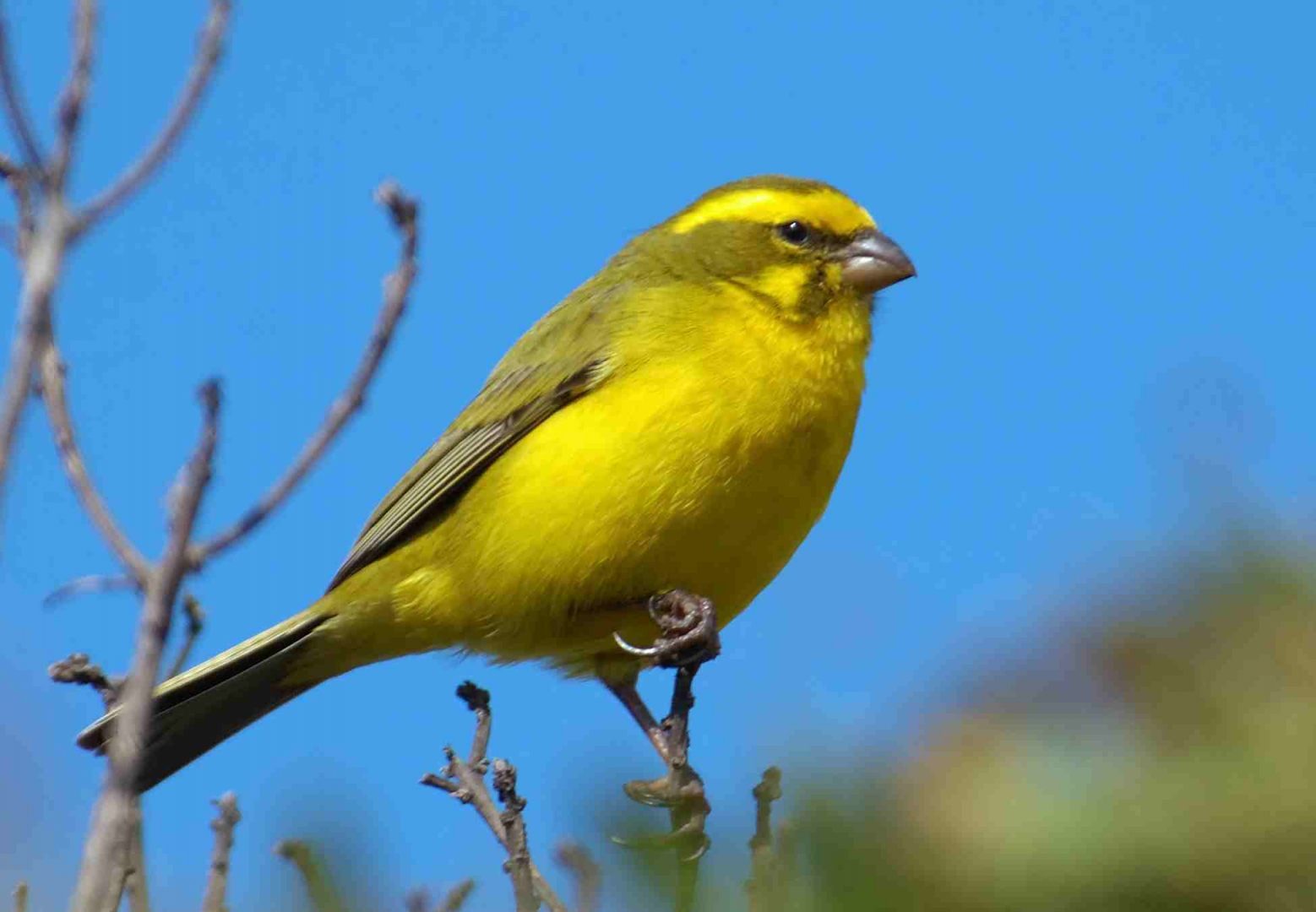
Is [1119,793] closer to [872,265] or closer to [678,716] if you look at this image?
[678,716]

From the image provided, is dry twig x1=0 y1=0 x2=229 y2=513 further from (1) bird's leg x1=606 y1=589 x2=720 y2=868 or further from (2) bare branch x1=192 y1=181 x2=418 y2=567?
(1) bird's leg x1=606 y1=589 x2=720 y2=868

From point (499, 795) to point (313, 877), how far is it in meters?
0.44

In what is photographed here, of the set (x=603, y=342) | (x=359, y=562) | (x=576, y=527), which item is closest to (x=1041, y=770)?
(x=576, y=527)

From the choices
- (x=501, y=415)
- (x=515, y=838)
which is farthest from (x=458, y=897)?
(x=501, y=415)

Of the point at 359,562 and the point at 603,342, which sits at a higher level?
the point at 603,342

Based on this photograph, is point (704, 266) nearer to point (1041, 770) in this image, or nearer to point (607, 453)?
point (607, 453)

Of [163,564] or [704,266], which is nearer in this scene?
[163,564]

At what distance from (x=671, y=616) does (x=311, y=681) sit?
167 centimetres

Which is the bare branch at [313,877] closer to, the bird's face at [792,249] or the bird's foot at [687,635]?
the bird's foot at [687,635]

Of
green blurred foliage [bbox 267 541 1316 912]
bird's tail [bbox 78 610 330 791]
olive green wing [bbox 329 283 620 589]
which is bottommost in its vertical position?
green blurred foliage [bbox 267 541 1316 912]

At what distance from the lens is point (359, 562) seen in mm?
5938

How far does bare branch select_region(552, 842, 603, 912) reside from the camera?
332 cm

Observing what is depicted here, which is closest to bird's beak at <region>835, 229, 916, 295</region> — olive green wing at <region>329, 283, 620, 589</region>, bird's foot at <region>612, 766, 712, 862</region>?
olive green wing at <region>329, 283, 620, 589</region>

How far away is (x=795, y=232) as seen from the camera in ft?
19.4
